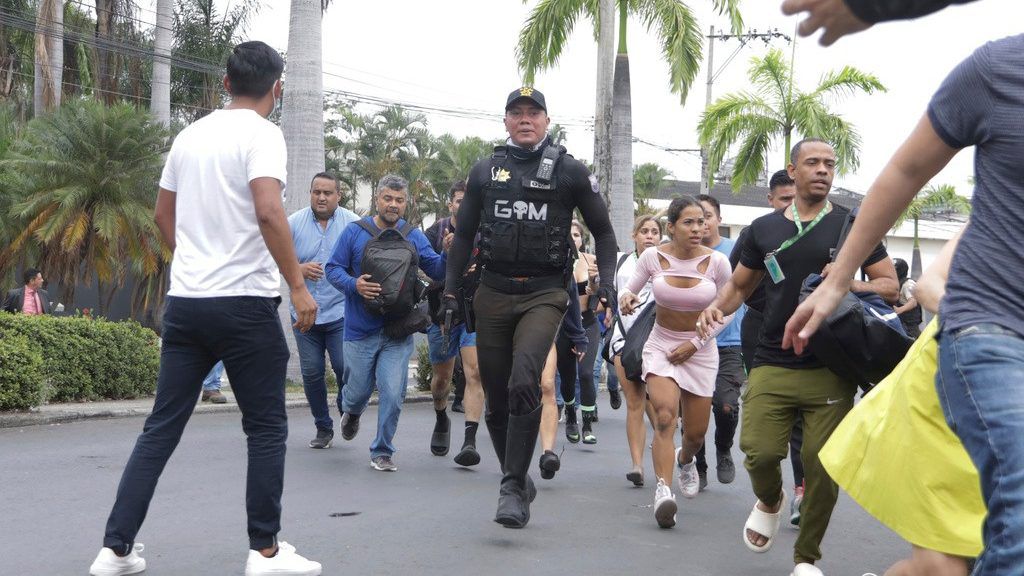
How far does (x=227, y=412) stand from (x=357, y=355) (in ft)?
12.0

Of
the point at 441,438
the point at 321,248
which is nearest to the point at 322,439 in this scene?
the point at 441,438

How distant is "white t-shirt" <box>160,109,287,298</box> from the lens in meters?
5.20

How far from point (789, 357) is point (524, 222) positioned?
1624 millimetres

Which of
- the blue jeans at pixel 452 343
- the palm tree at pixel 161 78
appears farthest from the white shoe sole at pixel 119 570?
the palm tree at pixel 161 78

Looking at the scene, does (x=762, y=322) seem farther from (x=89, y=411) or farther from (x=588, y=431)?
(x=89, y=411)

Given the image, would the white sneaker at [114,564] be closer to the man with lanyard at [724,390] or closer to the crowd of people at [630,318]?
the crowd of people at [630,318]

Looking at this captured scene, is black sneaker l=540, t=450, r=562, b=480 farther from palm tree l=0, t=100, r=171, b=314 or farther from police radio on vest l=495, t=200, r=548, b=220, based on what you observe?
palm tree l=0, t=100, r=171, b=314

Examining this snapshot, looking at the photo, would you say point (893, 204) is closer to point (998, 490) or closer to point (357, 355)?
point (998, 490)

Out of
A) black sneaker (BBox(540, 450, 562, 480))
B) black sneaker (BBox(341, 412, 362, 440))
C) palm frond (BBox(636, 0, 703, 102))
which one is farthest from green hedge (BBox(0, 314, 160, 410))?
palm frond (BBox(636, 0, 703, 102))

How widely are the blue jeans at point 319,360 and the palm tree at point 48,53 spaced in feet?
71.6

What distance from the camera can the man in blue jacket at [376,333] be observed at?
28.7ft

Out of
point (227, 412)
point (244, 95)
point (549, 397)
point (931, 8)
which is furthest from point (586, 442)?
point (931, 8)

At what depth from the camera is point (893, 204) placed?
133 inches

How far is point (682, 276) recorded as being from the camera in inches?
316
